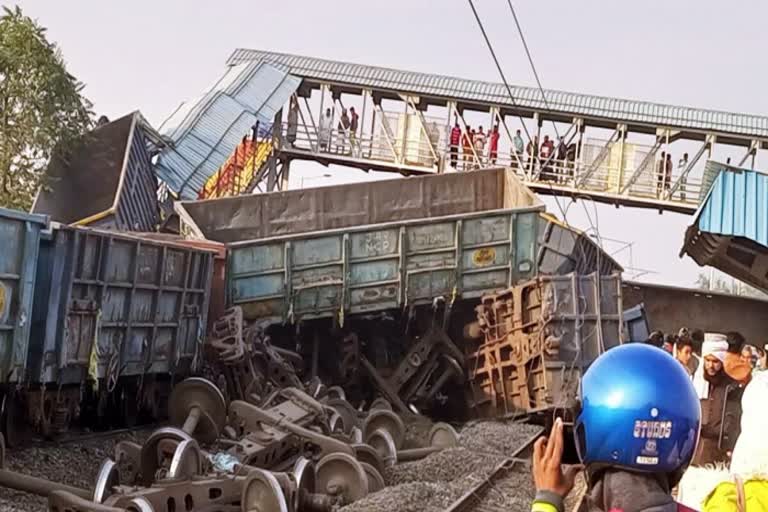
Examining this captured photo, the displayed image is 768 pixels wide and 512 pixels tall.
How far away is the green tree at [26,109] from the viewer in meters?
18.5

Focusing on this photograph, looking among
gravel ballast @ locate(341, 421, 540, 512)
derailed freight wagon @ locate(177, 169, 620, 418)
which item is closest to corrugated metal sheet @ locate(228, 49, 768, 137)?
derailed freight wagon @ locate(177, 169, 620, 418)

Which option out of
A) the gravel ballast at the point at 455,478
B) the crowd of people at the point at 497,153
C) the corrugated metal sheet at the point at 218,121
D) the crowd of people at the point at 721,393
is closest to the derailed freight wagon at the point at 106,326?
the gravel ballast at the point at 455,478

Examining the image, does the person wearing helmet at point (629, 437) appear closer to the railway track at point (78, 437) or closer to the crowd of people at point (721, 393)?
the crowd of people at point (721, 393)

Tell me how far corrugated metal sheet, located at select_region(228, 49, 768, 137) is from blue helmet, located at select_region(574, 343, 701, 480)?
90.3 feet

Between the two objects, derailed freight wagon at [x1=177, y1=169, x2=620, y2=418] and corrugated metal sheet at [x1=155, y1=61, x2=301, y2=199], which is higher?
corrugated metal sheet at [x1=155, y1=61, x2=301, y2=199]

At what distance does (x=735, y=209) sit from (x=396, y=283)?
587 cm

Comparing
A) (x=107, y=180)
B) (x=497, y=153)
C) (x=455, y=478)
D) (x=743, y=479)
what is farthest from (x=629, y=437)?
(x=497, y=153)

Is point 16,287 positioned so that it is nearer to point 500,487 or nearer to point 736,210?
point 500,487

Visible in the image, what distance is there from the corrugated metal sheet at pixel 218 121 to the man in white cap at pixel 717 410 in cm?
1623

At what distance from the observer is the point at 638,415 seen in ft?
6.47

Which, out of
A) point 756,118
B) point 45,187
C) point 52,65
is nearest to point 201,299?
point 45,187

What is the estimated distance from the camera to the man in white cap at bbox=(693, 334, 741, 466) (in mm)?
6426

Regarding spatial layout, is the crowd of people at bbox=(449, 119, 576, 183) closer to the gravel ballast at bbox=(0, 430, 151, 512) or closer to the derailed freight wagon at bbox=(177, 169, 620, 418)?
the derailed freight wagon at bbox=(177, 169, 620, 418)

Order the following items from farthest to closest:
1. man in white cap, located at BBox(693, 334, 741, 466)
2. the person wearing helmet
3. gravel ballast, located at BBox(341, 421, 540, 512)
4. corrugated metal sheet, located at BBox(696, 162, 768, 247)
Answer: corrugated metal sheet, located at BBox(696, 162, 768, 247)
gravel ballast, located at BBox(341, 421, 540, 512)
man in white cap, located at BBox(693, 334, 741, 466)
the person wearing helmet
